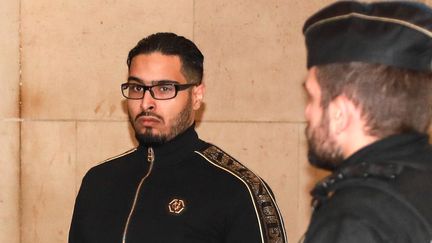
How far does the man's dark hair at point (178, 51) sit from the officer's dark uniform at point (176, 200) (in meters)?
0.20

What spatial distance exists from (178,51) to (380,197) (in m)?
1.50

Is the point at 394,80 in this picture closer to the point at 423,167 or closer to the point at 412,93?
the point at 412,93

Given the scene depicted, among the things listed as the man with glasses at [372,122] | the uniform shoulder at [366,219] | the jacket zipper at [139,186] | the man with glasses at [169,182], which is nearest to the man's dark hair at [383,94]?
the man with glasses at [372,122]

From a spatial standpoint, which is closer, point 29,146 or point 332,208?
point 332,208

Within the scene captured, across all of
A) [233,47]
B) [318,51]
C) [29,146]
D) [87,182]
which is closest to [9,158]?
[29,146]

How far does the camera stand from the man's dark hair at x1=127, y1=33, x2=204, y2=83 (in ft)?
8.82

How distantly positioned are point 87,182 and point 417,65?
1.54m

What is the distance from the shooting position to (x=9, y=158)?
132 inches

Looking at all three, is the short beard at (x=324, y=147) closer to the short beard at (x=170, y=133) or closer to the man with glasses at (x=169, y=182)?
the man with glasses at (x=169, y=182)

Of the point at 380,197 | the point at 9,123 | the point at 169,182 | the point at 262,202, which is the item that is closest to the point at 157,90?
the point at 169,182

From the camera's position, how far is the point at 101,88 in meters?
3.48

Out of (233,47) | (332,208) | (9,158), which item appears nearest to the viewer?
(332,208)

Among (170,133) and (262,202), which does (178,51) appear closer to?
(170,133)

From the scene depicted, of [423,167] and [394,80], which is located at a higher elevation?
[394,80]
